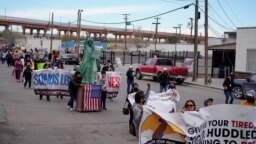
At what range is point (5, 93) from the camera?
2023cm

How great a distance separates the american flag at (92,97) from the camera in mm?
15156

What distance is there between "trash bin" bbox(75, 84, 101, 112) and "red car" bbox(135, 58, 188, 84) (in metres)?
15.0

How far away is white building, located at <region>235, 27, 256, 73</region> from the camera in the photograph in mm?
32562

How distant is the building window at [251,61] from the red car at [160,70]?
16.3 ft

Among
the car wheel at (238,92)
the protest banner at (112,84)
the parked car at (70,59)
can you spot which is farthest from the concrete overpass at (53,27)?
the protest banner at (112,84)

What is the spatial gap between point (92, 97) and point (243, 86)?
10.6 metres

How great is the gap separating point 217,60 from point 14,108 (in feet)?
90.9

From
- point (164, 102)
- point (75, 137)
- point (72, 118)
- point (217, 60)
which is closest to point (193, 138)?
point (164, 102)

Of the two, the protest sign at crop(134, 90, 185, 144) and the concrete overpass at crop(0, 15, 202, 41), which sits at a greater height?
the concrete overpass at crop(0, 15, 202, 41)

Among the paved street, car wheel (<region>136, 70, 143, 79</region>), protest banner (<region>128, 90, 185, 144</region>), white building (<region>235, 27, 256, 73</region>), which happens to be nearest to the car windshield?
car wheel (<region>136, 70, 143, 79</region>)

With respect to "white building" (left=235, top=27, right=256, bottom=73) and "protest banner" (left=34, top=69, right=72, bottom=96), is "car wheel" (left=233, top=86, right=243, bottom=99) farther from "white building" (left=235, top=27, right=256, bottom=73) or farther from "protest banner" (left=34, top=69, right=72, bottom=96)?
"protest banner" (left=34, top=69, right=72, bottom=96)

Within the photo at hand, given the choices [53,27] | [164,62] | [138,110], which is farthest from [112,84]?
[53,27]

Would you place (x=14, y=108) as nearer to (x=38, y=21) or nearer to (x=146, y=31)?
(x=38, y=21)

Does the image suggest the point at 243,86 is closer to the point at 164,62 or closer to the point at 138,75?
the point at 164,62
